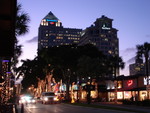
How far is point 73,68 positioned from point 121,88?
487 inches

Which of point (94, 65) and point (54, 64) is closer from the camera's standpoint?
point (94, 65)

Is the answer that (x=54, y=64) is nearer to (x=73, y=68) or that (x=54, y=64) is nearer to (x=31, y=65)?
(x=73, y=68)

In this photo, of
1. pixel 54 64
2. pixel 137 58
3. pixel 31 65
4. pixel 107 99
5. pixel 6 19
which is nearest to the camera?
pixel 6 19

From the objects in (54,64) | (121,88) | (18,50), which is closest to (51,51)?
(54,64)

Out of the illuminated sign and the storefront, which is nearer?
the storefront

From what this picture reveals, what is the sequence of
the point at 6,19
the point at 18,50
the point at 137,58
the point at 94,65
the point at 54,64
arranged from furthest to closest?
the point at 54,64 → the point at 137,58 → the point at 94,65 → the point at 18,50 → the point at 6,19

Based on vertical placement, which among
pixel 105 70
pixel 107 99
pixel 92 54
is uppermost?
pixel 92 54

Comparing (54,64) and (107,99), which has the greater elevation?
(54,64)

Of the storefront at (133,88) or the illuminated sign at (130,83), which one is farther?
the illuminated sign at (130,83)

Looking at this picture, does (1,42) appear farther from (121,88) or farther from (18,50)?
(121,88)

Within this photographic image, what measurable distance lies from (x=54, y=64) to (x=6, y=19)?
57589mm

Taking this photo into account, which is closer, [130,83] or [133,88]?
[133,88]

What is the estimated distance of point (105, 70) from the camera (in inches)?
2183

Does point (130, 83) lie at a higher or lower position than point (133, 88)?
higher
